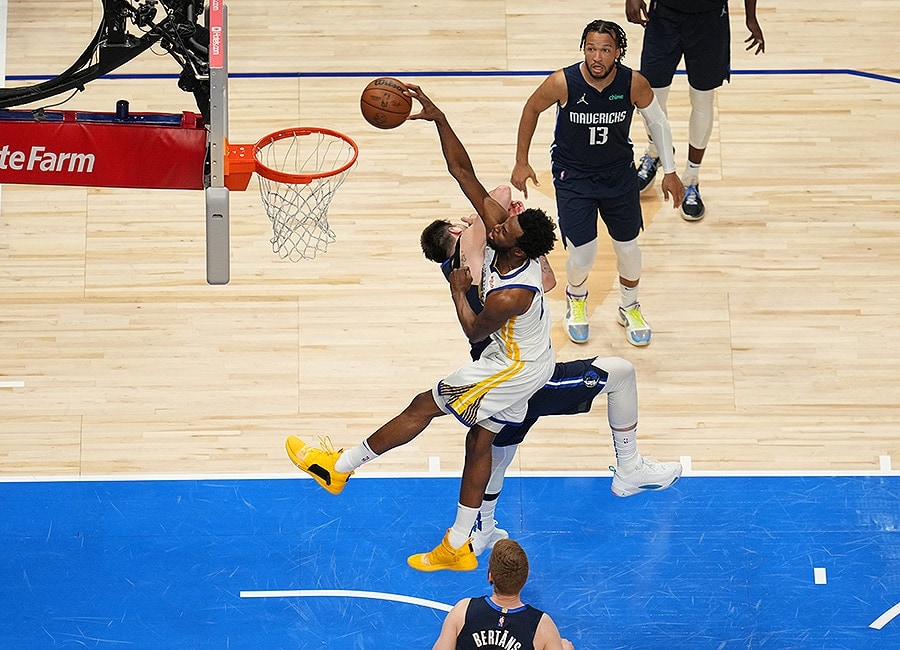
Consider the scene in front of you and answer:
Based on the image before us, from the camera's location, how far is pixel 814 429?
790 cm

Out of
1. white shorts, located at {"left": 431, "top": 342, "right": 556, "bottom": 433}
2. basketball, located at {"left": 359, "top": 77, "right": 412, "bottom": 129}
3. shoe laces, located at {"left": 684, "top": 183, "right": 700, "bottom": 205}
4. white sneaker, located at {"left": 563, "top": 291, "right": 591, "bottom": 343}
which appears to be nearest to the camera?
basketball, located at {"left": 359, "top": 77, "right": 412, "bottom": 129}

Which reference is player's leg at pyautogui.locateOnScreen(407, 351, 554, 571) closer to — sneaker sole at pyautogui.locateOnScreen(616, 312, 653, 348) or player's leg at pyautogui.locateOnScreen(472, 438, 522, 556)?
player's leg at pyautogui.locateOnScreen(472, 438, 522, 556)

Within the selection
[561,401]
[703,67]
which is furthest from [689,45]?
[561,401]

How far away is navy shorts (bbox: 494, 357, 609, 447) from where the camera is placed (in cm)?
683

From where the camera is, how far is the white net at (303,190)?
7.92 metres

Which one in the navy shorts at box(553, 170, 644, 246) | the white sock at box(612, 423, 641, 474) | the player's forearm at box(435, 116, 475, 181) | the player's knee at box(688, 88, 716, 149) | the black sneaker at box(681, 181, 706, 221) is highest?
the player's forearm at box(435, 116, 475, 181)

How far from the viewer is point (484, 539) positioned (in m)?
7.25

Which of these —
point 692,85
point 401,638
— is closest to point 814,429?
point 692,85

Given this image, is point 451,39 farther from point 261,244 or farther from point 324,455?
point 324,455

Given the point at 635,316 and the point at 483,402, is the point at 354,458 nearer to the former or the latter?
the point at 483,402

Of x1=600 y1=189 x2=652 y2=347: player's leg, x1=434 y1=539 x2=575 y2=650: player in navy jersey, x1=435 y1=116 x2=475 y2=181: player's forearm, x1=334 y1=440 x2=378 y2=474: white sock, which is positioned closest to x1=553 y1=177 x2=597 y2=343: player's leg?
x1=600 y1=189 x2=652 y2=347: player's leg

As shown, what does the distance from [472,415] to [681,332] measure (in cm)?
213

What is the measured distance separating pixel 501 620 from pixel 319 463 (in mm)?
1808

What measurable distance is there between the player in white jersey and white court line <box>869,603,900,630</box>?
2122 millimetres
